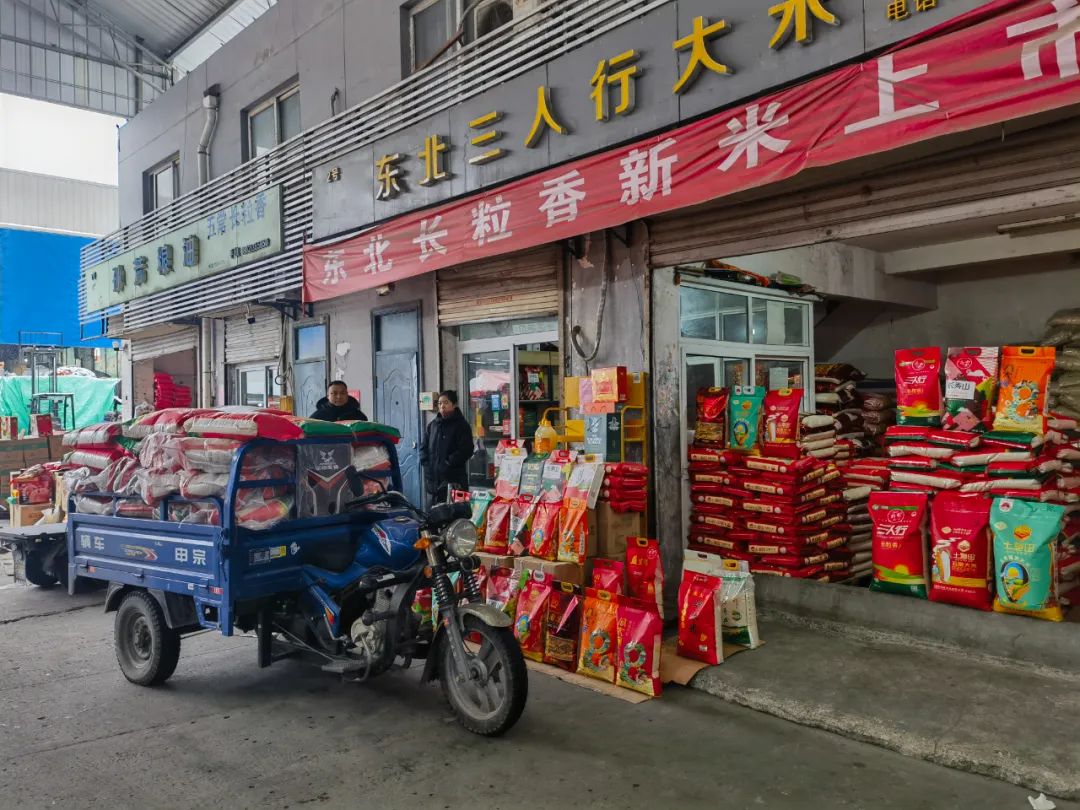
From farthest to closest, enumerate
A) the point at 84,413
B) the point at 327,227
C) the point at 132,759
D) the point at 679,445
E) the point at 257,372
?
the point at 84,413 < the point at 257,372 < the point at 327,227 < the point at 679,445 < the point at 132,759

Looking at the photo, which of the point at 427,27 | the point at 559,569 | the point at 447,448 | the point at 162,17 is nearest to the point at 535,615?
the point at 559,569

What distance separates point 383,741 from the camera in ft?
12.9

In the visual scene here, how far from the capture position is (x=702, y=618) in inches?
194

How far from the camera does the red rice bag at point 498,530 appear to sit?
6023 mm

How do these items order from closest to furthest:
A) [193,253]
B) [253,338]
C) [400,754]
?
[400,754]
[253,338]
[193,253]

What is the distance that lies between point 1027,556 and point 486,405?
17.7 ft

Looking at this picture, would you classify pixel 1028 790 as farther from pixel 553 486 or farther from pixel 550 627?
pixel 553 486

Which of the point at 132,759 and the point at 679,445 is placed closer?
the point at 132,759

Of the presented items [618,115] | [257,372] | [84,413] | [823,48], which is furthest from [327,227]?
[84,413]

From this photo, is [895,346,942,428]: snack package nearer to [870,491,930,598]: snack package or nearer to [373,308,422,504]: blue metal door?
[870,491,930,598]: snack package

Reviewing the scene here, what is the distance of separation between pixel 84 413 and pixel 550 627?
792 inches

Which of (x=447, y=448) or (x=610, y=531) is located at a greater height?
(x=447, y=448)

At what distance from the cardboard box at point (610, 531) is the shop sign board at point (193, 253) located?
6.86 meters

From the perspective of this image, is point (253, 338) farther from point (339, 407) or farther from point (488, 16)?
point (488, 16)
